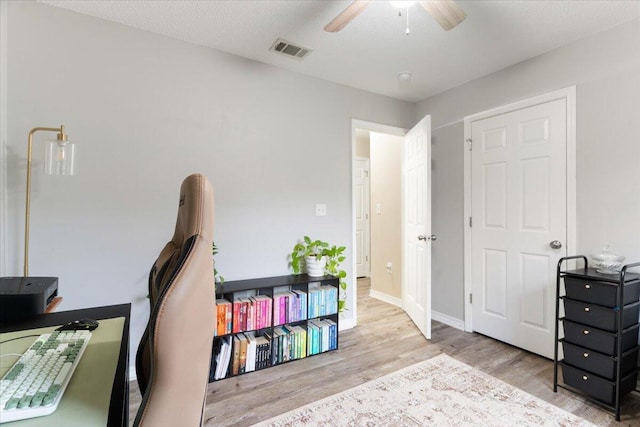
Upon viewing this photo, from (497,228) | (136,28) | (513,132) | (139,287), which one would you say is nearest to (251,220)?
(139,287)

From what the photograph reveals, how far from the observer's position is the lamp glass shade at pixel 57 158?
1774 mm

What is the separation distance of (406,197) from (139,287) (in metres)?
2.68

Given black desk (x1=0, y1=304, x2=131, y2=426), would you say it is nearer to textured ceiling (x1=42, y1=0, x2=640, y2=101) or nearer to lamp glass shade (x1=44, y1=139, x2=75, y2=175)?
lamp glass shade (x1=44, y1=139, x2=75, y2=175)

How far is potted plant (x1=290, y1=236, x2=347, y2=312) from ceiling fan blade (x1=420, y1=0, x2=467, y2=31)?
73.1 inches

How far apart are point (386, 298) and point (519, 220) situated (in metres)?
1.95

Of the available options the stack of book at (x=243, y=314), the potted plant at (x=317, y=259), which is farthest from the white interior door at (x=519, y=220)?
the stack of book at (x=243, y=314)

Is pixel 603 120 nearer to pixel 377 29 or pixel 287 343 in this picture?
pixel 377 29

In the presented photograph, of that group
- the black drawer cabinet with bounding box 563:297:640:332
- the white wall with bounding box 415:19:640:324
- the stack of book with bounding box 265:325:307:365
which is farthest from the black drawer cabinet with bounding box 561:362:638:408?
the stack of book with bounding box 265:325:307:365

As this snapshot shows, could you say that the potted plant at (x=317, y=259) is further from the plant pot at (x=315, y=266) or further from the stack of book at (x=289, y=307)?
the stack of book at (x=289, y=307)

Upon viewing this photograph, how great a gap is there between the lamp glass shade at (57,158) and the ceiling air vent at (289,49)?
1.54 meters

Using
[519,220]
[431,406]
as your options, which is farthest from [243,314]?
[519,220]

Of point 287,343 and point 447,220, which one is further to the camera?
point 447,220

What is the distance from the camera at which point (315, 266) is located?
279cm

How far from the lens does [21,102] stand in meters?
1.92
